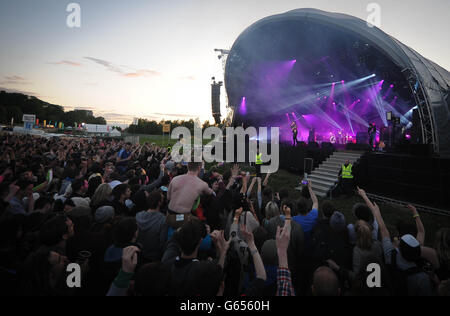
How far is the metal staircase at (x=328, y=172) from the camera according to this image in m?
10.3

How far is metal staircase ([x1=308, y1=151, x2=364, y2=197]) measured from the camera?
10296mm

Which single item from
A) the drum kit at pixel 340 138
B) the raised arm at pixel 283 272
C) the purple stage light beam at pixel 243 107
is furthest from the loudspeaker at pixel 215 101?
the raised arm at pixel 283 272

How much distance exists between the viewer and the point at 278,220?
2.78 metres

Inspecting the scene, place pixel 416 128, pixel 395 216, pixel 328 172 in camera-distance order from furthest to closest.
Result: pixel 328 172, pixel 416 128, pixel 395 216

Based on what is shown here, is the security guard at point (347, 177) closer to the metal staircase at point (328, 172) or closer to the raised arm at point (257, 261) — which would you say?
the metal staircase at point (328, 172)

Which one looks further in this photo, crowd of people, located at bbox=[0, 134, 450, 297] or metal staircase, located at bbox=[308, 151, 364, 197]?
metal staircase, located at bbox=[308, 151, 364, 197]

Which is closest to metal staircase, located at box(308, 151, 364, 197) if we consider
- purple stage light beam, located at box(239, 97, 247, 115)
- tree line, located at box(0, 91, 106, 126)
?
purple stage light beam, located at box(239, 97, 247, 115)

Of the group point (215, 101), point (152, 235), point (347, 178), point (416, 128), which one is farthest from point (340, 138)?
point (152, 235)

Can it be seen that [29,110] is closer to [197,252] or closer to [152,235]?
[152,235]

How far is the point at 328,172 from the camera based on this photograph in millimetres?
11656

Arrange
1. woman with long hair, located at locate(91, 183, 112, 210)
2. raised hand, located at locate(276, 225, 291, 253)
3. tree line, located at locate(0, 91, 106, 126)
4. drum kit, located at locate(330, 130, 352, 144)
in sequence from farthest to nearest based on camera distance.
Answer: tree line, located at locate(0, 91, 106, 126), drum kit, located at locate(330, 130, 352, 144), woman with long hair, located at locate(91, 183, 112, 210), raised hand, located at locate(276, 225, 291, 253)

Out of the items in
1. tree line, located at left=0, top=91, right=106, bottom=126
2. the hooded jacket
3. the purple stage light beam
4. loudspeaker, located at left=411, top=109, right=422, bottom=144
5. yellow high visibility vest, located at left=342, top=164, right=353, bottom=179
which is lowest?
the hooded jacket

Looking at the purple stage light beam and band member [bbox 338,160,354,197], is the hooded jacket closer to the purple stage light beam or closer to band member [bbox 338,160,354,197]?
band member [bbox 338,160,354,197]
